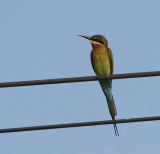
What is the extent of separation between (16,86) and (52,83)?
0.31m

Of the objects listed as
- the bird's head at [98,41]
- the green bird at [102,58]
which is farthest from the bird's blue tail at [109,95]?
the bird's head at [98,41]

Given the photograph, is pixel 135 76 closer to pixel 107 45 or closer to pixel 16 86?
pixel 16 86

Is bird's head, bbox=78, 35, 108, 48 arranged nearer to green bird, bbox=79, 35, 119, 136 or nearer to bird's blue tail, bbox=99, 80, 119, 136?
green bird, bbox=79, 35, 119, 136

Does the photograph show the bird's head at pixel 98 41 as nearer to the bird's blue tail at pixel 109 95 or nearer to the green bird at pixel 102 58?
the green bird at pixel 102 58

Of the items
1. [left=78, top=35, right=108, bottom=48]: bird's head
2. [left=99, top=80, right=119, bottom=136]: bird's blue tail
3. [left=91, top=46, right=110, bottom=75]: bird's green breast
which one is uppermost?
[left=78, top=35, right=108, bottom=48]: bird's head

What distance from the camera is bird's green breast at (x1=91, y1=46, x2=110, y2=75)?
5.85 metres

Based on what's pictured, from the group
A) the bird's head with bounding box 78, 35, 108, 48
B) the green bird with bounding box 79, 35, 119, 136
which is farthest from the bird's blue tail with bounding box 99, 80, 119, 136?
the bird's head with bounding box 78, 35, 108, 48

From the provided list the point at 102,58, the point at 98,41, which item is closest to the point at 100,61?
the point at 102,58

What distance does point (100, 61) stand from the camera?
→ 5906 mm

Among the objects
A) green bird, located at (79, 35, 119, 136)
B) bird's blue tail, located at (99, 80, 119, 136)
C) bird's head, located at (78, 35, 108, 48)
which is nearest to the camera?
bird's blue tail, located at (99, 80, 119, 136)

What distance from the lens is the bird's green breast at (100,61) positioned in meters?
5.85

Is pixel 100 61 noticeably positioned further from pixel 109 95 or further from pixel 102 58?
pixel 109 95

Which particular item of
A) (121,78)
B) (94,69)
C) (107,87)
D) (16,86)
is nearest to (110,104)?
(107,87)

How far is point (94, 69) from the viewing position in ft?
19.7
